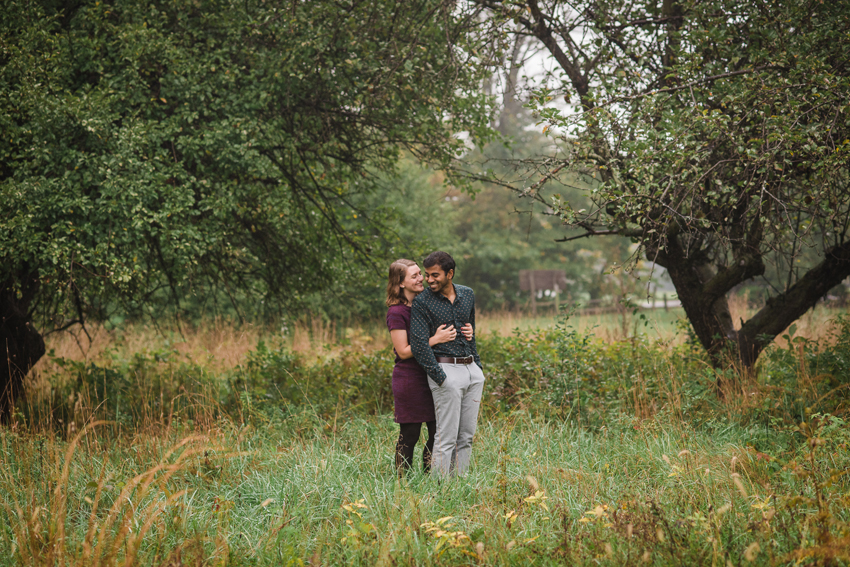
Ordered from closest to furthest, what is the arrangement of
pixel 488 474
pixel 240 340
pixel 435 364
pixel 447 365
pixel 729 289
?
pixel 435 364, pixel 447 365, pixel 488 474, pixel 729 289, pixel 240 340

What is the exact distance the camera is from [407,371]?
4020 millimetres

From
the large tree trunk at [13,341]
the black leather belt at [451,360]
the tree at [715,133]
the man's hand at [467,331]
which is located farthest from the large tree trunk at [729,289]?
the large tree trunk at [13,341]

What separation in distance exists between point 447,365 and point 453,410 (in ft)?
0.95

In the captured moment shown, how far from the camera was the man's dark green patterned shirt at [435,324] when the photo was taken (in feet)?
12.6

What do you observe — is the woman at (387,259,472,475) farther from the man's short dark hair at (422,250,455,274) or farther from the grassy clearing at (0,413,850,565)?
the grassy clearing at (0,413,850,565)

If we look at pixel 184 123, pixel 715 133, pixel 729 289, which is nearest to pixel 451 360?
pixel 715 133

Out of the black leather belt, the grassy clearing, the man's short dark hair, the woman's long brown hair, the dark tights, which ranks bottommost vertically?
the grassy clearing

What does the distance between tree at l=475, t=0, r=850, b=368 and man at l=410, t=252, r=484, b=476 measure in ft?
3.47

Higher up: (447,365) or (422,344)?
(422,344)

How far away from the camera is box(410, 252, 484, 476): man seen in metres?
3.87

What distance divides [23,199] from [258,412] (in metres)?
2.67

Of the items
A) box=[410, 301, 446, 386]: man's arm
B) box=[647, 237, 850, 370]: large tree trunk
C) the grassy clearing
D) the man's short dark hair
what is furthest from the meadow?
the man's short dark hair

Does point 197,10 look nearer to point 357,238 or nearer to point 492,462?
point 357,238

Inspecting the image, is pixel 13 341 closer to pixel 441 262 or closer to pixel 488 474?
pixel 441 262
